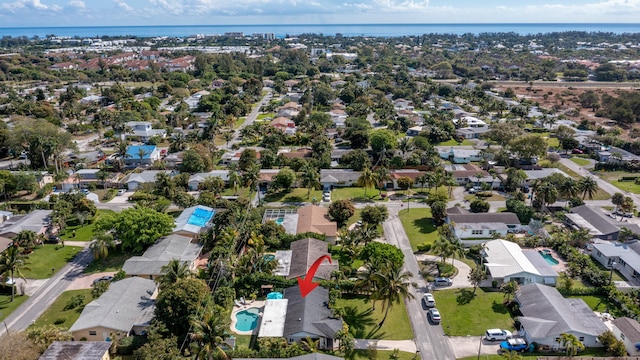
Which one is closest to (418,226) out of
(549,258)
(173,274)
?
(549,258)

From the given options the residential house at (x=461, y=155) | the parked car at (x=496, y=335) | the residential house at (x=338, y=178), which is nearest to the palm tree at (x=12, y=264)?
the residential house at (x=338, y=178)

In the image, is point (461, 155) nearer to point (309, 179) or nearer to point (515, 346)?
point (309, 179)

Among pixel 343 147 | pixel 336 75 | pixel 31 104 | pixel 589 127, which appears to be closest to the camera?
pixel 343 147

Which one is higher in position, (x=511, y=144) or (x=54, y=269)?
(x=511, y=144)

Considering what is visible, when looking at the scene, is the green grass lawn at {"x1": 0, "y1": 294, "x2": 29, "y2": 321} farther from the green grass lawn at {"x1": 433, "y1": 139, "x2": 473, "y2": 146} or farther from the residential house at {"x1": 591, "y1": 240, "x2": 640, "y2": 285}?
the green grass lawn at {"x1": 433, "y1": 139, "x2": 473, "y2": 146}

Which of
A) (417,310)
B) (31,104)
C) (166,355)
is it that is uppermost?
(31,104)

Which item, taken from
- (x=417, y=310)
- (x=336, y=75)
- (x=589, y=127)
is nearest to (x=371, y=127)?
(x=589, y=127)

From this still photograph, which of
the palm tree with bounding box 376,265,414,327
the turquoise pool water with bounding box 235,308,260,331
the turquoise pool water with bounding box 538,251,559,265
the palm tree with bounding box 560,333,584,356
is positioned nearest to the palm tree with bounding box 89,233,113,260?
the turquoise pool water with bounding box 235,308,260,331

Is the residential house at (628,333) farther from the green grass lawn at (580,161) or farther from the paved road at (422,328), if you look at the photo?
the green grass lawn at (580,161)

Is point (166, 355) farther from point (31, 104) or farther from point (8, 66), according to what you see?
point (8, 66)
